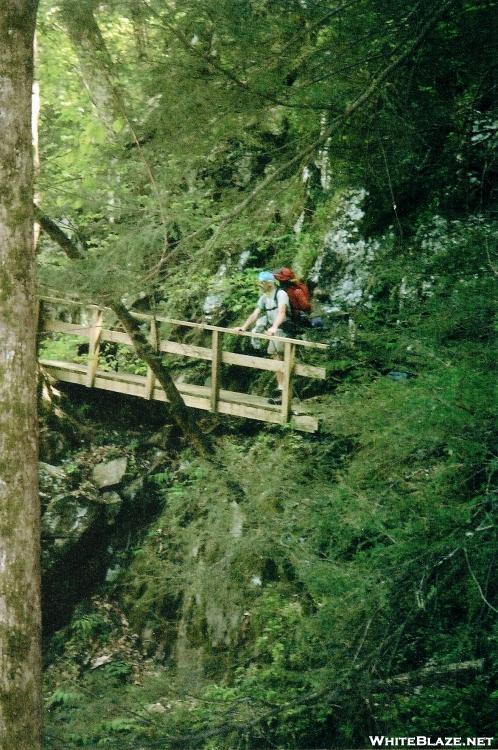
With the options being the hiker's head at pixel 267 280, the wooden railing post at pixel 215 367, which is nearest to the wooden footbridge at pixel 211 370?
the wooden railing post at pixel 215 367

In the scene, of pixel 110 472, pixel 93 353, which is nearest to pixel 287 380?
pixel 93 353

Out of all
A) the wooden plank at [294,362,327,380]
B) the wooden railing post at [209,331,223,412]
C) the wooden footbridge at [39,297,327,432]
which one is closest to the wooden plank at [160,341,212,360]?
the wooden footbridge at [39,297,327,432]

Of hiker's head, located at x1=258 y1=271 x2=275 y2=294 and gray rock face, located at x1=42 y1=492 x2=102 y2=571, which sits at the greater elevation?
hiker's head, located at x1=258 y1=271 x2=275 y2=294

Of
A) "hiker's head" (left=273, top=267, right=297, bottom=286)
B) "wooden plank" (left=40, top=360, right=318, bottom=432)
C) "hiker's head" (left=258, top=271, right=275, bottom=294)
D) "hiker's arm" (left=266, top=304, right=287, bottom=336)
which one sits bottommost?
"wooden plank" (left=40, top=360, right=318, bottom=432)

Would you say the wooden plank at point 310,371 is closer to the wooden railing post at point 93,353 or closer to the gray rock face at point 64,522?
the wooden railing post at point 93,353

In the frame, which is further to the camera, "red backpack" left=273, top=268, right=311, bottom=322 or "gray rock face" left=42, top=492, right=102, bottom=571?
"gray rock face" left=42, top=492, right=102, bottom=571

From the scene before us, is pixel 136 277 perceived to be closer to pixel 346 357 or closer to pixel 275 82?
pixel 275 82

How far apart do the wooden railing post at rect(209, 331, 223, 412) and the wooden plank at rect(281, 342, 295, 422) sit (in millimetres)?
1011

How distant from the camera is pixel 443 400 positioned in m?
4.73

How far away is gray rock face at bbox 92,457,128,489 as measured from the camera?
36.9ft

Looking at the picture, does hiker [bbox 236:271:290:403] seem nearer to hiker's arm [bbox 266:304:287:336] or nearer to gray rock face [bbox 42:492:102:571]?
hiker's arm [bbox 266:304:287:336]

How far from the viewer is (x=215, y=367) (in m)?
9.45

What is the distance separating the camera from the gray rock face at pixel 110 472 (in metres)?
11.2

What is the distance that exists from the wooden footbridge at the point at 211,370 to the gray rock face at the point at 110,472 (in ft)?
4.25
